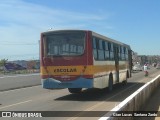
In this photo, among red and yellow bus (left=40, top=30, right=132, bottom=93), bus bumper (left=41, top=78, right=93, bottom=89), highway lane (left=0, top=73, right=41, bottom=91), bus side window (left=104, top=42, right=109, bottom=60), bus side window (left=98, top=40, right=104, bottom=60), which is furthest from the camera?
highway lane (left=0, top=73, right=41, bottom=91)

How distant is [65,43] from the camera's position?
62.8 feet

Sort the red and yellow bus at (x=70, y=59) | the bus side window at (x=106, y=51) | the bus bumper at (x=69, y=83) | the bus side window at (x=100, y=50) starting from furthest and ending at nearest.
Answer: the bus side window at (x=106, y=51), the bus side window at (x=100, y=50), the red and yellow bus at (x=70, y=59), the bus bumper at (x=69, y=83)

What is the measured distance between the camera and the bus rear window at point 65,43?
19.0 meters

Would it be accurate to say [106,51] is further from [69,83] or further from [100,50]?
[69,83]

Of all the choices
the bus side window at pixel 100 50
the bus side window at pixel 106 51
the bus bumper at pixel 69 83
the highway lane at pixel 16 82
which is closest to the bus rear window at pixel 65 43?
the bus bumper at pixel 69 83

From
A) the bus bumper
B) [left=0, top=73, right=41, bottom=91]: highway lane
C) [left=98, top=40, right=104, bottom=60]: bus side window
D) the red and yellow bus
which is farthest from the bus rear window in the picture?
[left=0, top=73, right=41, bottom=91]: highway lane

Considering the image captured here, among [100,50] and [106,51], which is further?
[106,51]

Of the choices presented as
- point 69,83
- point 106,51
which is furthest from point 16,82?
point 69,83

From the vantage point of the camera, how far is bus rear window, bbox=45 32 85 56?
1902cm

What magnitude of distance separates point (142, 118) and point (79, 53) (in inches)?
283

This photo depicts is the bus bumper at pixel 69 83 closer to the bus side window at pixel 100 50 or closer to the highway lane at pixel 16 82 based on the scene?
the bus side window at pixel 100 50

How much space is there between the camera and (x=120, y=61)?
28281mm

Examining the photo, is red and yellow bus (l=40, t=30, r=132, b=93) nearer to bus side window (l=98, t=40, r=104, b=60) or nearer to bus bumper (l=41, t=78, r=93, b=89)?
bus bumper (l=41, t=78, r=93, b=89)

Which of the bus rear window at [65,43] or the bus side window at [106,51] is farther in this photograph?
the bus side window at [106,51]
